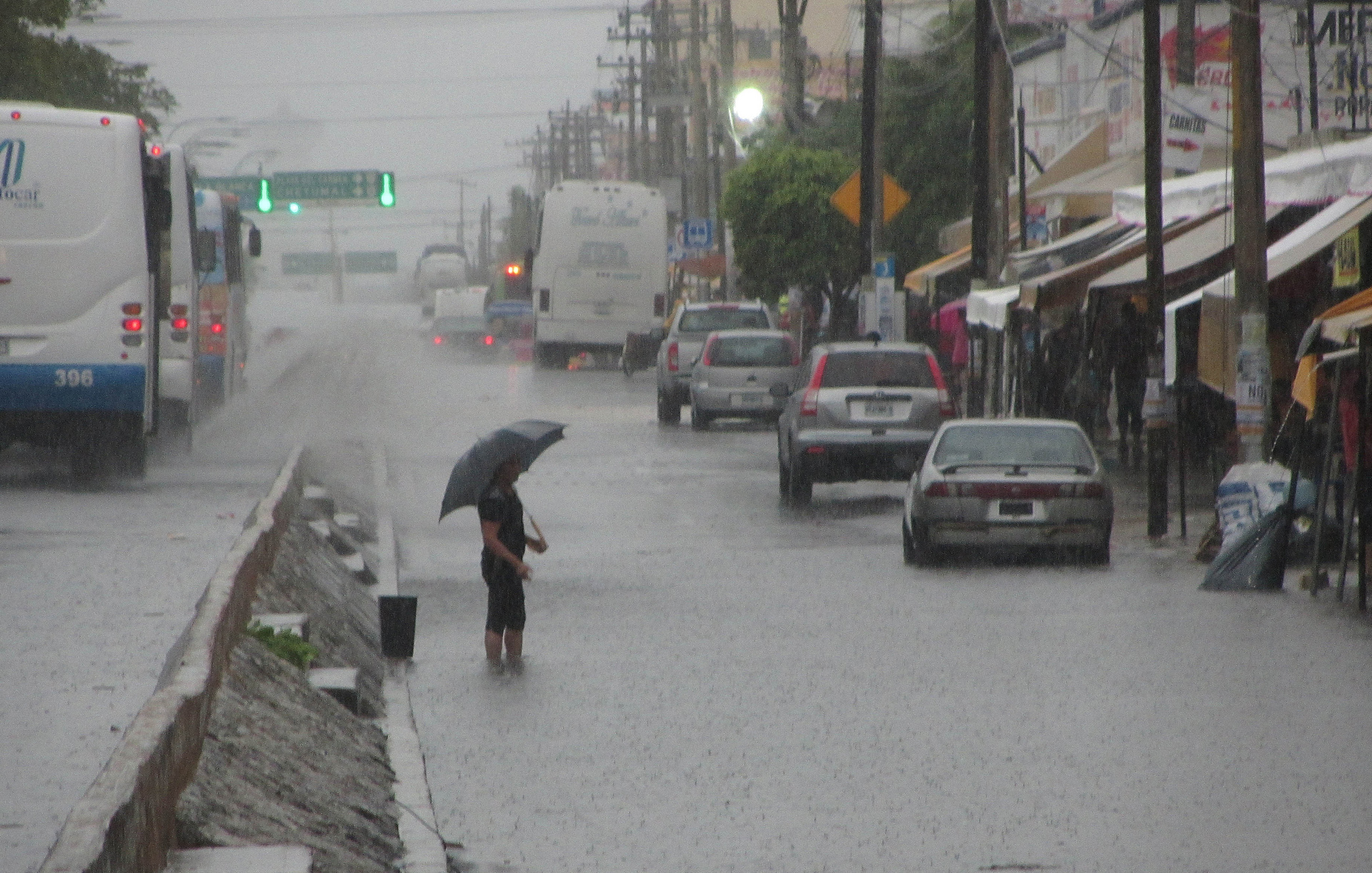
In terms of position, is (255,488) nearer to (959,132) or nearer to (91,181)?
(91,181)

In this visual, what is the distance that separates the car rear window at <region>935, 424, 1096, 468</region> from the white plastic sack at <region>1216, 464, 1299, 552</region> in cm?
128

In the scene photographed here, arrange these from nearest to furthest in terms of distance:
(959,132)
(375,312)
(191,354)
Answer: (191,354), (959,132), (375,312)

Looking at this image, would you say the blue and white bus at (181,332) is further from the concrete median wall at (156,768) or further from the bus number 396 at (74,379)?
the concrete median wall at (156,768)

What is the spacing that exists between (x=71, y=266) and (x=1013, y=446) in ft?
27.2

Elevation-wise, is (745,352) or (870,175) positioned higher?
(870,175)

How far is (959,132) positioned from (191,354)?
94.4 ft

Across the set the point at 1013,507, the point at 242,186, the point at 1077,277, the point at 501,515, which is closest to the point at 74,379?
the point at 1013,507

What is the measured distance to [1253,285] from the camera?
16859 millimetres

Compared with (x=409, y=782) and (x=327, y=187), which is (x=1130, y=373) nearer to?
(x=409, y=782)

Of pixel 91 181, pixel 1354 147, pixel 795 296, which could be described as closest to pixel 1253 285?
pixel 1354 147

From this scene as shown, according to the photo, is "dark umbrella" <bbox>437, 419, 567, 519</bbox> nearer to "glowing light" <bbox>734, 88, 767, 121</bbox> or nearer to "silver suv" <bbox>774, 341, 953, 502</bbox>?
"silver suv" <bbox>774, 341, 953, 502</bbox>

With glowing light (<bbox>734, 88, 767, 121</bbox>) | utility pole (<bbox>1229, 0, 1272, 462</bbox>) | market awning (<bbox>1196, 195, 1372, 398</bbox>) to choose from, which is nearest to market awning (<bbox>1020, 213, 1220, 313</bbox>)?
market awning (<bbox>1196, 195, 1372, 398</bbox>)

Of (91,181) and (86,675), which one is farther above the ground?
(91,181)

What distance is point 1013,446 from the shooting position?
17219mm
